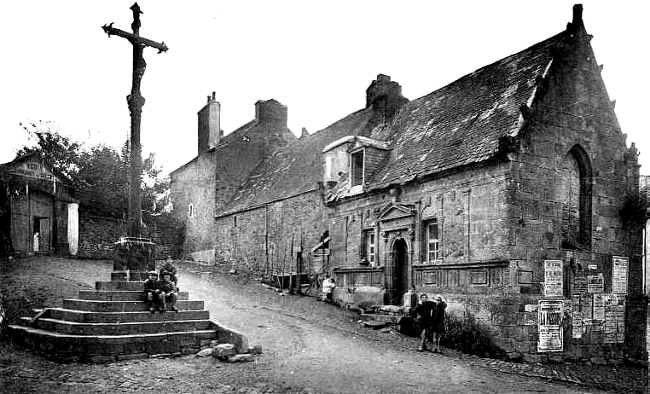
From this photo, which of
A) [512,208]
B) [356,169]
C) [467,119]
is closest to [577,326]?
[512,208]

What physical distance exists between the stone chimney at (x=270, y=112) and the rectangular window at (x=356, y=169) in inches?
601

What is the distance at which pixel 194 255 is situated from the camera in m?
35.5

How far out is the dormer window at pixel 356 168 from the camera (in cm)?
2067

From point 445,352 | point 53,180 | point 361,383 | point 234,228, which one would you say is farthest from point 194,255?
point 361,383

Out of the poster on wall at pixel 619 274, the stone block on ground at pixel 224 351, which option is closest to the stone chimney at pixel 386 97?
the poster on wall at pixel 619 274

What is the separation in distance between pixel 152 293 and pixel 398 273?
Result: 8.78 meters

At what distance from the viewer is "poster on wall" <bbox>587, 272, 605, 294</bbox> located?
1499 centimetres

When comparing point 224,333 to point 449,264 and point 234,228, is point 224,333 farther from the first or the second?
point 234,228

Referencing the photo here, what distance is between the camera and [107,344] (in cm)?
1059

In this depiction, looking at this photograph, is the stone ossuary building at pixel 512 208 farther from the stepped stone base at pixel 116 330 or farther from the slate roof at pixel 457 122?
the stepped stone base at pixel 116 330

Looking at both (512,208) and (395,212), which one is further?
(395,212)

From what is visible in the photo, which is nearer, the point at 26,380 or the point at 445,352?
the point at 26,380

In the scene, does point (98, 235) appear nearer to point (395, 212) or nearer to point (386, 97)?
point (386, 97)

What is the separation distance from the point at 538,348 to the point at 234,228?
2054cm
